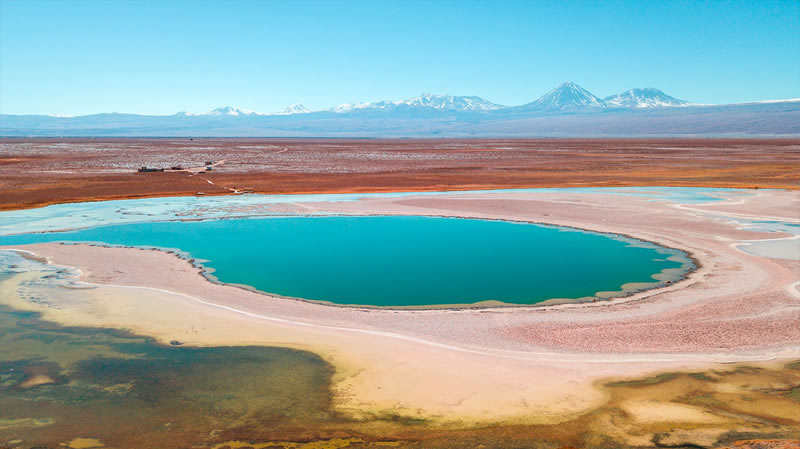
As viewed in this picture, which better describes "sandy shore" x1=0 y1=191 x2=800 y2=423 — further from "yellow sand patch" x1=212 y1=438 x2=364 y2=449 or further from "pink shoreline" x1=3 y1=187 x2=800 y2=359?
"yellow sand patch" x1=212 y1=438 x2=364 y2=449

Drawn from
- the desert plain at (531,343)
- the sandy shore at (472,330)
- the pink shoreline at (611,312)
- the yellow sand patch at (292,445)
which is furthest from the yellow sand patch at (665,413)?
the yellow sand patch at (292,445)

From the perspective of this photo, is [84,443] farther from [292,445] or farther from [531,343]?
[531,343]

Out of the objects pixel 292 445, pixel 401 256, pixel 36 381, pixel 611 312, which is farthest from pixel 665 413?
pixel 401 256

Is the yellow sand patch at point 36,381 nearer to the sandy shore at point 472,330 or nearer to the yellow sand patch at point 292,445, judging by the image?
the sandy shore at point 472,330

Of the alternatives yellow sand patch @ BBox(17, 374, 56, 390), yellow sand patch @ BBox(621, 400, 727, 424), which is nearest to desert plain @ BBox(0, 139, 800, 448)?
yellow sand patch @ BBox(621, 400, 727, 424)

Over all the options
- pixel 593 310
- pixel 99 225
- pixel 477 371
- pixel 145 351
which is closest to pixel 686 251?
pixel 593 310

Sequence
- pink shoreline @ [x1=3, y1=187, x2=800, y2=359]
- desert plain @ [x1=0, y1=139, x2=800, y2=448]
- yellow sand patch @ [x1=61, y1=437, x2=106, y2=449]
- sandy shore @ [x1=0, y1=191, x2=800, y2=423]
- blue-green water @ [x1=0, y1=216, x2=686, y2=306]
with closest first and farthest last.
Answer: yellow sand patch @ [x1=61, y1=437, x2=106, y2=449], desert plain @ [x1=0, y1=139, x2=800, y2=448], sandy shore @ [x1=0, y1=191, x2=800, y2=423], pink shoreline @ [x1=3, y1=187, x2=800, y2=359], blue-green water @ [x1=0, y1=216, x2=686, y2=306]

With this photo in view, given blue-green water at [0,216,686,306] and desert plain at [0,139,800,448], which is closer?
desert plain at [0,139,800,448]
